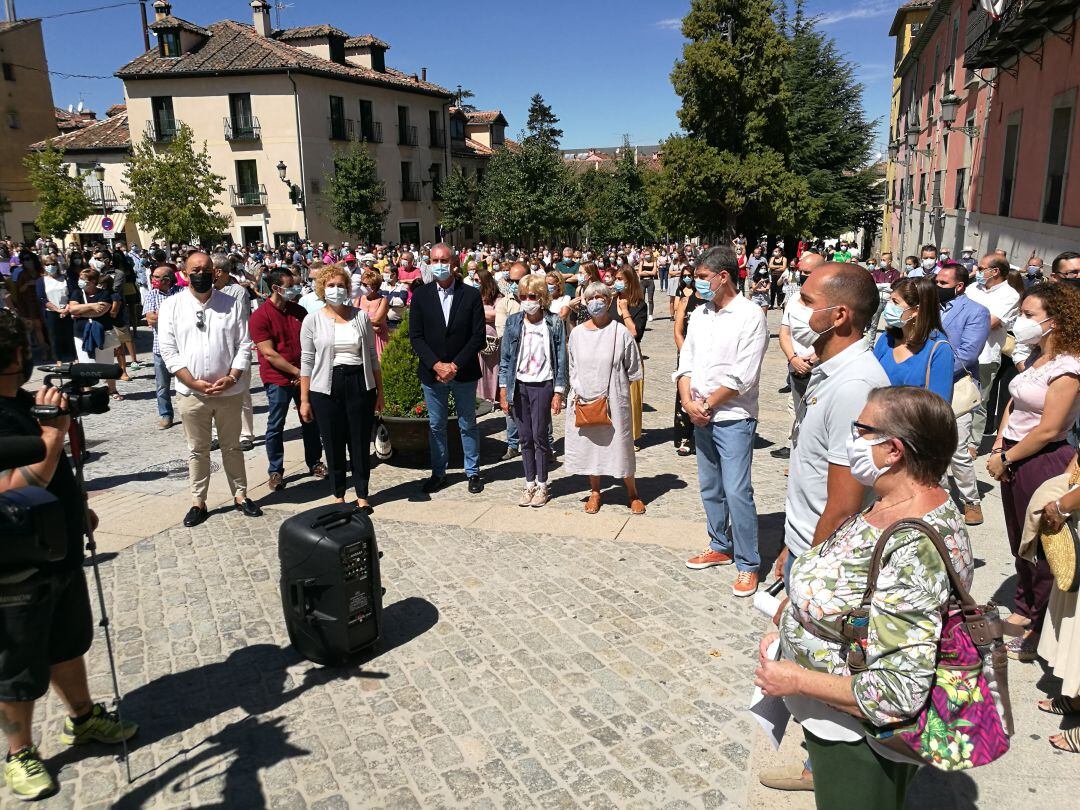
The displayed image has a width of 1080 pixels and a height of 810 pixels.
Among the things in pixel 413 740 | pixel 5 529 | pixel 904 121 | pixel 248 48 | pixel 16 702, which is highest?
pixel 248 48

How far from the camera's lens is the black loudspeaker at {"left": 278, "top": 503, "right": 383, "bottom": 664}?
155 inches

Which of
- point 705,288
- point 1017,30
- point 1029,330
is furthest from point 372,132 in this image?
point 1029,330

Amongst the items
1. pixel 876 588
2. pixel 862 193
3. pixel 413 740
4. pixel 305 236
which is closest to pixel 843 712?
pixel 876 588

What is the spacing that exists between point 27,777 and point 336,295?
12.7ft

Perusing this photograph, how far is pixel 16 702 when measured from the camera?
3025 millimetres

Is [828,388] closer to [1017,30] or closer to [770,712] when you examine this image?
[770,712]

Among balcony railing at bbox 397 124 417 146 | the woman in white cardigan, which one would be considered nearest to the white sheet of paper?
the woman in white cardigan

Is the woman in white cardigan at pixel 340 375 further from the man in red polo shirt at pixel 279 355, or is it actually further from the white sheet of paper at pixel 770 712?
the white sheet of paper at pixel 770 712

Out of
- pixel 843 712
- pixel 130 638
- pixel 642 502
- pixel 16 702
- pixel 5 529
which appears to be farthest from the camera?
pixel 642 502

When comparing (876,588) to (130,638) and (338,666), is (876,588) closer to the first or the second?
(338,666)

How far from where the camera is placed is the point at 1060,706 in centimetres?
361

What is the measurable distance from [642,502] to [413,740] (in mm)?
3445

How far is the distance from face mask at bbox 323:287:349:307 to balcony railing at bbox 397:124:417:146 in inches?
1608

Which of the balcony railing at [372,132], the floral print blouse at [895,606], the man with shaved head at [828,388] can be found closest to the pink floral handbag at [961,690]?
the floral print blouse at [895,606]
